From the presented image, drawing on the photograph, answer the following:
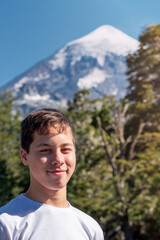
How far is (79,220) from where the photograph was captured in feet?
5.65

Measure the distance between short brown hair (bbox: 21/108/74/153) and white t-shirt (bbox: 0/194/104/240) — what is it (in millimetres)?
307

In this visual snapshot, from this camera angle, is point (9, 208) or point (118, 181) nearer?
point (9, 208)

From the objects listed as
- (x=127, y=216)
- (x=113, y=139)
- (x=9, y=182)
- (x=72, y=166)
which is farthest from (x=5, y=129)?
(x=72, y=166)

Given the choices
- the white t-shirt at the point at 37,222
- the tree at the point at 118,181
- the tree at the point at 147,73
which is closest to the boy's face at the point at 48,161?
the white t-shirt at the point at 37,222

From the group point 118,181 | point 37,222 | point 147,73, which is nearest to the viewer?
point 37,222

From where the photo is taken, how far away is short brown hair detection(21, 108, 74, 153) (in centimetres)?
166

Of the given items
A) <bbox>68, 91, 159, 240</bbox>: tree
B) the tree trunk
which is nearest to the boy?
<bbox>68, 91, 159, 240</bbox>: tree

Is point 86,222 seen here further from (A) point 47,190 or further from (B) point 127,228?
(B) point 127,228

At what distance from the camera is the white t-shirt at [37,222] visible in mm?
1488

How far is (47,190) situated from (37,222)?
18cm

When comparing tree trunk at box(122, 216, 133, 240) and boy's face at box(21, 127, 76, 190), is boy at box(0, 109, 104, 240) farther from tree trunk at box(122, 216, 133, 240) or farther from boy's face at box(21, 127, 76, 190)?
tree trunk at box(122, 216, 133, 240)

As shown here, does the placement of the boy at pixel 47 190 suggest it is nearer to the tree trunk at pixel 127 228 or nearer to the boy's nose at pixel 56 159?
the boy's nose at pixel 56 159

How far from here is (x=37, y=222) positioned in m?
1.55

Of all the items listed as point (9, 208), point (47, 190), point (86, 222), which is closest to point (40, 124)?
point (47, 190)
